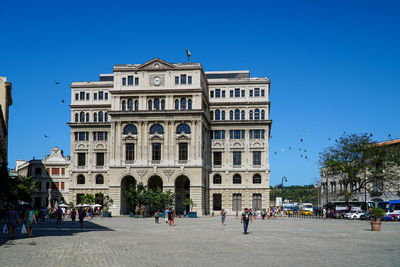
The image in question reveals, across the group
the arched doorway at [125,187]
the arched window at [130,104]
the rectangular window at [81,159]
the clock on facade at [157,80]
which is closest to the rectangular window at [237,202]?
the arched doorway at [125,187]

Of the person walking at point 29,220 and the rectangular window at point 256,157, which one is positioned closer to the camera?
the person walking at point 29,220

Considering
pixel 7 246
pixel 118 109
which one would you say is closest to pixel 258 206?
pixel 118 109

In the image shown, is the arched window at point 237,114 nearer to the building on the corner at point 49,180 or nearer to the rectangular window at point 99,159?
the rectangular window at point 99,159

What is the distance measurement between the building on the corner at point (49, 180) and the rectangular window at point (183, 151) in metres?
40.6

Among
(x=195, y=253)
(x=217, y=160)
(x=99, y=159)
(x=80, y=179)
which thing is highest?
(x=99, y=159)

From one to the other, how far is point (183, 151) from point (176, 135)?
9.29 feet

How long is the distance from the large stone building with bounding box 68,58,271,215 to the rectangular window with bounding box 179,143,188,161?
16 cm

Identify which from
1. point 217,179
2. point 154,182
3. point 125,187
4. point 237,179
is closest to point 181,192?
point 154,182

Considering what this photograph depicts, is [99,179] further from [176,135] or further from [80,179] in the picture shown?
[176,135]

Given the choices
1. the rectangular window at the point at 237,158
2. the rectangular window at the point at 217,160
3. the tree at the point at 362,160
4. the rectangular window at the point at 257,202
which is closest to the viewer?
the tree at the point at 362,160

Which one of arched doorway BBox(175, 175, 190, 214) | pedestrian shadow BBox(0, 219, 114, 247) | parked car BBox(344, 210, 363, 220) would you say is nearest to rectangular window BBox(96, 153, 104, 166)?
arched doorway BBox(175, 175, 190, 214)

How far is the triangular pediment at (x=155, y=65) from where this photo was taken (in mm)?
78312

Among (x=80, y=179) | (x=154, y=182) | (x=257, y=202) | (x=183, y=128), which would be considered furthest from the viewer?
(x=80, y=179)

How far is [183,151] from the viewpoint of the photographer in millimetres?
77500
